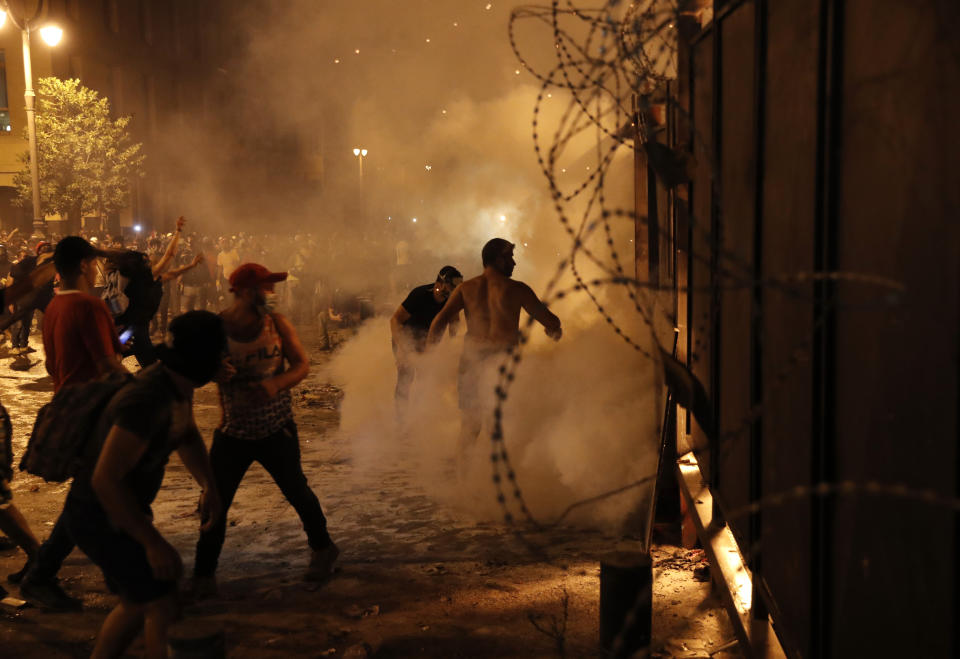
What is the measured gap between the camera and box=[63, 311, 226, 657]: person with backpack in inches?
117

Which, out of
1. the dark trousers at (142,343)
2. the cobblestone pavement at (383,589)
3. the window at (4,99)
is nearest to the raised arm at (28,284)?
the cobblestone pavement at (383,589)

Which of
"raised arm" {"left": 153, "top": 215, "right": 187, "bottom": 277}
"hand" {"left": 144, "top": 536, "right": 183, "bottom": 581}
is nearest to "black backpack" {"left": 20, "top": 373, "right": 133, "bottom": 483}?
"hand" {"left": 144, "top": 536, "right": 183, "bottom": 581}

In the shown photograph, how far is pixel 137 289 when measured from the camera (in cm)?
896

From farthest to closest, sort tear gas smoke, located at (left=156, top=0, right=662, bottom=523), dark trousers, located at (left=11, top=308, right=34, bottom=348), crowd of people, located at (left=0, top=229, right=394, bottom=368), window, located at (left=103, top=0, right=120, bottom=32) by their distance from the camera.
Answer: window, located at (left=103, top=0, right=120, bottom=32) < crowd of people, located at (left=0, top=229, right=394, bottom=368) < dark trousers, located at (left=11, top=308, right=34, bottom=348) < tear gas smoke, located at (left=156, top=0, right=662, bottom=523)

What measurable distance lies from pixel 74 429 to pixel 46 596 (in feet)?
5.15

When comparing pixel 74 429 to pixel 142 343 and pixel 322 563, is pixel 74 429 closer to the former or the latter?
pixel 322 563

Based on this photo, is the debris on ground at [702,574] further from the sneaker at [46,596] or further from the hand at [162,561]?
the sneaker at [46,596]

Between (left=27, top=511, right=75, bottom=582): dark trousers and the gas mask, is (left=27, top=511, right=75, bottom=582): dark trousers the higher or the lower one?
the lower one

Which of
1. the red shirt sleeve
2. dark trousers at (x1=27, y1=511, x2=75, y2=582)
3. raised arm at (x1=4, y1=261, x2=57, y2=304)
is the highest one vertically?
raised arm at (x1=4, y1=261, x2=57, y2=304)

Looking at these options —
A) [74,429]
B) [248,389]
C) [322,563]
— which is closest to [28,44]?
[248,389]

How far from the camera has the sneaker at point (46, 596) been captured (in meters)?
4.35

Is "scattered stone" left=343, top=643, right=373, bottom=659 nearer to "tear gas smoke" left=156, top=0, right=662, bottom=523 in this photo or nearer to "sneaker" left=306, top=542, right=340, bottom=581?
"sneaker" left=306, top=542, right=340, bottom=581

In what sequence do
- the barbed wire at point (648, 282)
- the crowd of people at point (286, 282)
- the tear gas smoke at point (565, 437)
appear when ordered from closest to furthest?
the barbed wire at point (648, 282), the tear gas smoke at point (565, 437), the crowd of people at point (286, 282)

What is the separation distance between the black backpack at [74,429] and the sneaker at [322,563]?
1.69 metres
